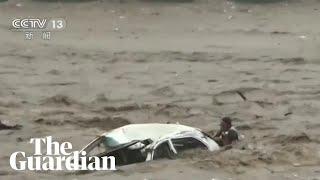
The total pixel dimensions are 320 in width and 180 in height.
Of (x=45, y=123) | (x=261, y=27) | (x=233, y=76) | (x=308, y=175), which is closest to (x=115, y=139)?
(x=308, y=175)

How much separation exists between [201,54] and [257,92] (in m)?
3.97

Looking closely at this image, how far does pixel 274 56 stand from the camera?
2223 centimetres

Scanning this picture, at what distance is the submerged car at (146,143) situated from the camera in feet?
38.3

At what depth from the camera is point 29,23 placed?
87.5 feet

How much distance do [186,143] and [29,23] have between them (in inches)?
614

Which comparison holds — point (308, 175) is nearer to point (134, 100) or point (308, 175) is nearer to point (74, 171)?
point (74, 171)

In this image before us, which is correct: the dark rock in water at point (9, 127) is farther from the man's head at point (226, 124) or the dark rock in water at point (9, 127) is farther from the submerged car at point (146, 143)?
the man's head at point (226, 124)

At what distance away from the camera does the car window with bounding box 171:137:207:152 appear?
11938mm

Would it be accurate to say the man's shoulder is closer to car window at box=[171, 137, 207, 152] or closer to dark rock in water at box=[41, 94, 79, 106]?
car window at box=[171, 137, 207, 152]

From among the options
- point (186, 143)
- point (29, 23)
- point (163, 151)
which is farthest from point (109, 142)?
point (29, 23)

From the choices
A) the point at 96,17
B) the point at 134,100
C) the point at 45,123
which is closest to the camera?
the point at 45,123

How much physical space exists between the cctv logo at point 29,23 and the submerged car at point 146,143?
14.7m

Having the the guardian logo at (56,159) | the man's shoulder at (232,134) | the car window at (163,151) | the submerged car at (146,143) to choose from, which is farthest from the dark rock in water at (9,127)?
the car window at (163,151)

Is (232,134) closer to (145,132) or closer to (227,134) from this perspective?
(227,134)
